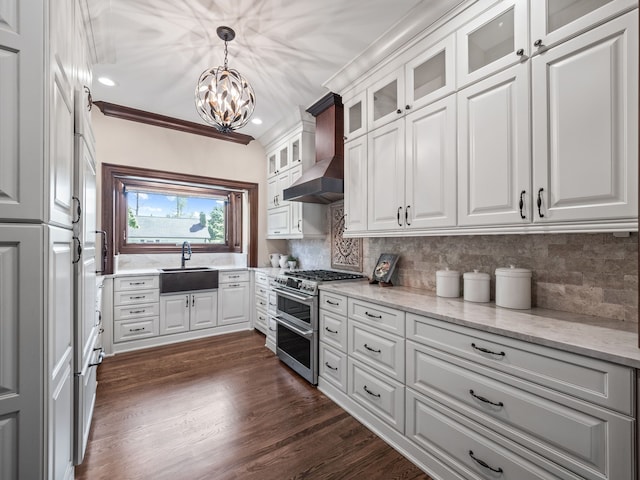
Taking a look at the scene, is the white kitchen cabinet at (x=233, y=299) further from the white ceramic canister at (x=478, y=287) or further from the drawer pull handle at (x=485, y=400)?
the drawer pull handle at (x=485, y=400)

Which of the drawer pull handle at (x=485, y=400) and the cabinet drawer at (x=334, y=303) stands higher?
the cabinet drawer at (x=334, y=303)

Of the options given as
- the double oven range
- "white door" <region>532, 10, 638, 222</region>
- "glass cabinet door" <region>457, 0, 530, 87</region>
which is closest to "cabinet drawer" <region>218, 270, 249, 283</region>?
the double oven range

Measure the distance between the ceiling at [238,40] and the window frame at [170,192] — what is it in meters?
0.95

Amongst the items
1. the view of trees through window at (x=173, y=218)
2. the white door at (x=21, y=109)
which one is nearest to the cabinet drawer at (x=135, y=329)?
the view of trees through window at (x=173, y=218)

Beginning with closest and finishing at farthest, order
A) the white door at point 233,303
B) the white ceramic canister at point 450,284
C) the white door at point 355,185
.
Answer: the white ceramic canister at point 450,284, the white door at point 355,185, the white door at point 233,303

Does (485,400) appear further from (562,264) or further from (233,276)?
(233,276)

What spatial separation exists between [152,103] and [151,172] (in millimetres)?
832

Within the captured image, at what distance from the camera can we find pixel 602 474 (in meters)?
1.06

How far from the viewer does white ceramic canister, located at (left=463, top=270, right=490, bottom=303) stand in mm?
1897

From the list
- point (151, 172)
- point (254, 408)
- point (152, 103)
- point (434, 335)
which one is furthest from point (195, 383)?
point (152, 103)

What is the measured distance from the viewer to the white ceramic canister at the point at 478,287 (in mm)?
1897

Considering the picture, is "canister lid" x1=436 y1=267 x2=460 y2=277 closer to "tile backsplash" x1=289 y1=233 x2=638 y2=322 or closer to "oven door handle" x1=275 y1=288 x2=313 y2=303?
"tile backsplash" x1=289 y1=233 x2=638 y2=322

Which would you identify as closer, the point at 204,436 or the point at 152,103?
the point at 204,436

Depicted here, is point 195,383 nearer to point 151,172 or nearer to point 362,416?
point 362,416
